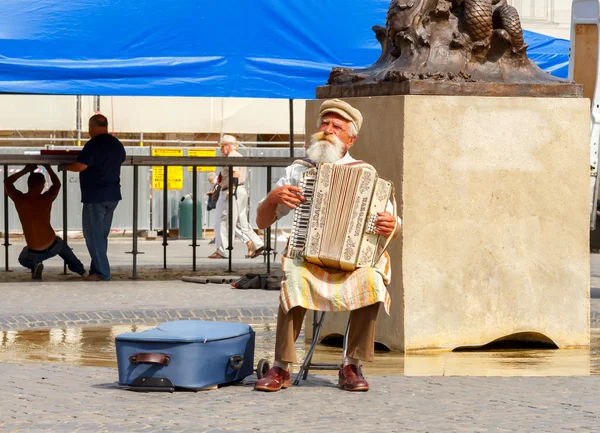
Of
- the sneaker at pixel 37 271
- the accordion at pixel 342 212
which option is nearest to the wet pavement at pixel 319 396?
the accordion at pixel 342 212

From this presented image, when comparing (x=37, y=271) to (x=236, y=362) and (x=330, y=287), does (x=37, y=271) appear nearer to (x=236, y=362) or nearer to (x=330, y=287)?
(x=236, y=362)

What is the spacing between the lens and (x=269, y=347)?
872 centimetres

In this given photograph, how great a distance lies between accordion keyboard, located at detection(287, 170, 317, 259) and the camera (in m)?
6.73

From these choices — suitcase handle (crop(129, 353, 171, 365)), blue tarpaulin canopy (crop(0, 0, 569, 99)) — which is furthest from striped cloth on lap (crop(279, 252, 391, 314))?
blue tarpaulin canopy (crop(0, 0, 569, 99))

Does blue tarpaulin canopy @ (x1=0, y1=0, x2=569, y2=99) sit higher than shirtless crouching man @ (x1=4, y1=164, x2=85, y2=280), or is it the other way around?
blue tarpaulin canopy @ (x1=0, y1=0, x2=569, y2=99)

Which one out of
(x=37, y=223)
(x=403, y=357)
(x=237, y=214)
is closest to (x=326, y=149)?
(x=403, y=357)

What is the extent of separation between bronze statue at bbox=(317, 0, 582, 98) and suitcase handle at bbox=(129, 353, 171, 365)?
102 inches

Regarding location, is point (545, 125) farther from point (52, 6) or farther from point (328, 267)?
point (52, 6)

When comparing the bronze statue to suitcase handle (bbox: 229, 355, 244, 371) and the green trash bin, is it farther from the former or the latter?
the green trash bin

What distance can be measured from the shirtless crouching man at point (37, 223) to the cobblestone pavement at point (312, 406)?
25.0ft

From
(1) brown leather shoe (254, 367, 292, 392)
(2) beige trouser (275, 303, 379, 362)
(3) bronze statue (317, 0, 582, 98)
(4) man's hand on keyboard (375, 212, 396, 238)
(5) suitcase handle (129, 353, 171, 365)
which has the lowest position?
(1) brown leather shoe (254, 367, 292, 392)

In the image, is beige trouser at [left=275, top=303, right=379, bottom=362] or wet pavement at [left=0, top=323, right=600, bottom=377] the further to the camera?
wet pavement at [left=0, top=323, right=600, bottom=377]

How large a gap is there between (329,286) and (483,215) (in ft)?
6.60

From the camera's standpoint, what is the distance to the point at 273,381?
672cm
